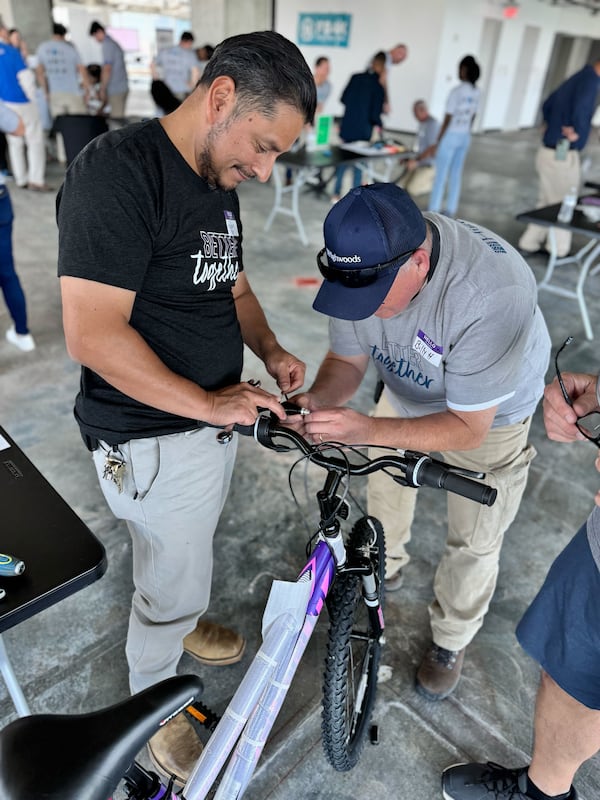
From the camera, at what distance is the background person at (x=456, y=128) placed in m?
5.75

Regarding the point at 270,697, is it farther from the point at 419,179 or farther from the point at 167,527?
the point at 419,179

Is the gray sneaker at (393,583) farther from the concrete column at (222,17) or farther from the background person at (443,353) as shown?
the concrete column at (222,17)

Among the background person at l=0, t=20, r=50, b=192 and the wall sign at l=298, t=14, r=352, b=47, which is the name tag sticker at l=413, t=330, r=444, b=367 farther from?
the wall sign at l=298, t=14, r=352, b=47

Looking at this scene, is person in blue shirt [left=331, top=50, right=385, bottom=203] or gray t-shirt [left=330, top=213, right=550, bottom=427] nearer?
gray t-shirt [left=330, top=213, right=550, bottom=427]

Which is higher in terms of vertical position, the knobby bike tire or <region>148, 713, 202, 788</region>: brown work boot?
the knobby bike tire

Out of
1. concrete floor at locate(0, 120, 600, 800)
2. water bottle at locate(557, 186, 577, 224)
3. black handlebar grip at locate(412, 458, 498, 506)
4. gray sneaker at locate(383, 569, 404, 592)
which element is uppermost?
black handlebar grip at locate(412, 458, 498, 506)

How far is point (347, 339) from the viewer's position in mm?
1602

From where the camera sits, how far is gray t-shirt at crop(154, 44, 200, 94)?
7938mm

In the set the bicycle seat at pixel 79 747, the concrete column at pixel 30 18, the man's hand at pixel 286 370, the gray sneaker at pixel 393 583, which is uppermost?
the concrete column at pixel 30 18

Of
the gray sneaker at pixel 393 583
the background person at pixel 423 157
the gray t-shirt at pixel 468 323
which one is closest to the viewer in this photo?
the gray t-shirt at pixel 468 323

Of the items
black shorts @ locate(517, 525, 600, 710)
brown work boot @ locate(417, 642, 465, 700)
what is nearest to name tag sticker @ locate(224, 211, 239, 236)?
black shorts @ locate(517, 525, 600, 710)

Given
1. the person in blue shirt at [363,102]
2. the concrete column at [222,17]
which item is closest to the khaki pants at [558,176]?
the person in blue shirt at [363,102]

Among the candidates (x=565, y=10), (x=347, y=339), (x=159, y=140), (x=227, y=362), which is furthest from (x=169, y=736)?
(x=565, y=10)

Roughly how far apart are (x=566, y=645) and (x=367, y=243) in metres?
0.96
